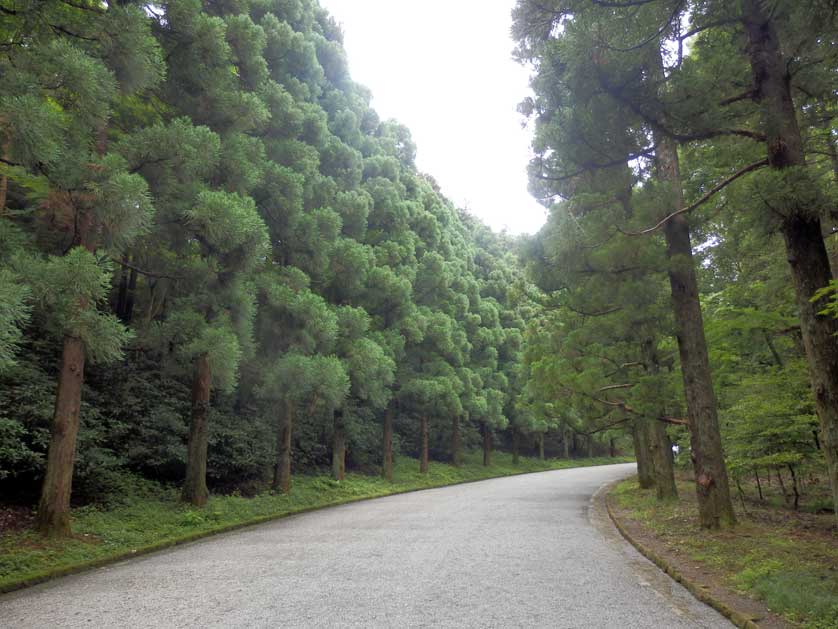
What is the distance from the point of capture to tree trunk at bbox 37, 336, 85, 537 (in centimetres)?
710

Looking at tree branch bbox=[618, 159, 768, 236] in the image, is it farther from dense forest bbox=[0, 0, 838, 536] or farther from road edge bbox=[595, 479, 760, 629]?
road edge bbox=[595, 479, 760, 629]

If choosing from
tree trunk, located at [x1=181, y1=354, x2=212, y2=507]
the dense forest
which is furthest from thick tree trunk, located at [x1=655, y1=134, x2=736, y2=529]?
tree trunk, located at [x1=181, y1=354, x2=212, y2=507]

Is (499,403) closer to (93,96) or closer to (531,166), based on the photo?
(531,166)

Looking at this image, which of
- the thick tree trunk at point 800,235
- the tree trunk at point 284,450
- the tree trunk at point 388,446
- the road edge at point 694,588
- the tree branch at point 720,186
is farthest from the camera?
the tree trunk at point 388,446

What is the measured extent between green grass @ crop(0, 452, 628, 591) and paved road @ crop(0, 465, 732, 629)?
403mm

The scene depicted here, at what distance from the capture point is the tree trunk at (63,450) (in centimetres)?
710

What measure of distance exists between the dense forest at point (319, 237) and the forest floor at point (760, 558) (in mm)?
828

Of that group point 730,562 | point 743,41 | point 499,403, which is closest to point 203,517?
point 730,562

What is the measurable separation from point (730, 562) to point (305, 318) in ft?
29.2

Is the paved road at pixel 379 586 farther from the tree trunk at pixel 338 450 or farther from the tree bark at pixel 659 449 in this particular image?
the tree trunk at pixel 338 450

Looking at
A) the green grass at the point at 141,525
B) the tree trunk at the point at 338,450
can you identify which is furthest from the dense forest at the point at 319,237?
the green grass at the point at 141,525

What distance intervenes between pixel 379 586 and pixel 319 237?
31.6ft

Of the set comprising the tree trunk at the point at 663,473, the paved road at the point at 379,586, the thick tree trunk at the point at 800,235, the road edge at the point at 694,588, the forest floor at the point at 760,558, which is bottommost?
the paved road at the point at 379,586

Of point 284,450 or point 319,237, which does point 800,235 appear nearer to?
point 319,237
